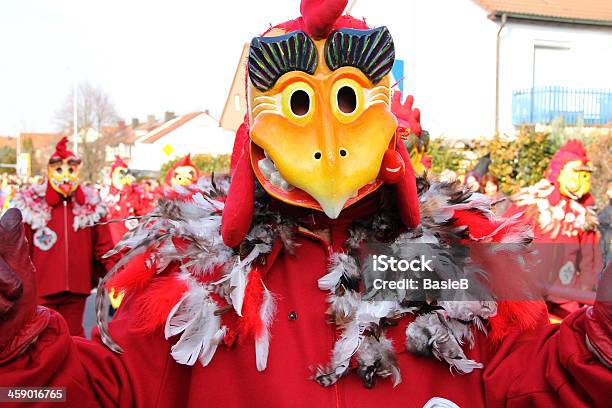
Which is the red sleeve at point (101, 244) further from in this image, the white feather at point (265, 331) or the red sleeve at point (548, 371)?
the red sleeve at point (548, 371)

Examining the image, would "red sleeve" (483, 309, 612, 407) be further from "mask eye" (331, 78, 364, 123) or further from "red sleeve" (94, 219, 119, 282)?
"red sleeve" (94, 219, 119, 282)

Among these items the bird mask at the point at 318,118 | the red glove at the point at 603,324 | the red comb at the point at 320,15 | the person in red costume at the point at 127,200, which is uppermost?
the red comb at the point at 320,15

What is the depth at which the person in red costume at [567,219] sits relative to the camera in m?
5.04

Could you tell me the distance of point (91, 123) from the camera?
40656 mm

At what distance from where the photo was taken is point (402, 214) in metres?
1.83

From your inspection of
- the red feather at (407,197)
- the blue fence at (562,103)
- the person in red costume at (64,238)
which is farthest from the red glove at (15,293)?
the blue fence at (562,103)

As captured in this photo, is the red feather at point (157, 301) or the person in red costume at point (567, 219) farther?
the person in red costume at point (567, 219)

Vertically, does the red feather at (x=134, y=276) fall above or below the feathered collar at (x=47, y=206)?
above

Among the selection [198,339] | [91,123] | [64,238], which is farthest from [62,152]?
[91,123]

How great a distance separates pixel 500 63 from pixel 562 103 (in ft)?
6.24

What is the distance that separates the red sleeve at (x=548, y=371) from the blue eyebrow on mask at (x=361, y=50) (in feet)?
2.78

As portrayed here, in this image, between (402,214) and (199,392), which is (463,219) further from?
(199,392)

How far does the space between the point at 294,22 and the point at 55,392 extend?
117 centimetres

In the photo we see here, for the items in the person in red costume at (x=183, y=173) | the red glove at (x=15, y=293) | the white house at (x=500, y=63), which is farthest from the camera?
the white house at (x=500, y=63)
